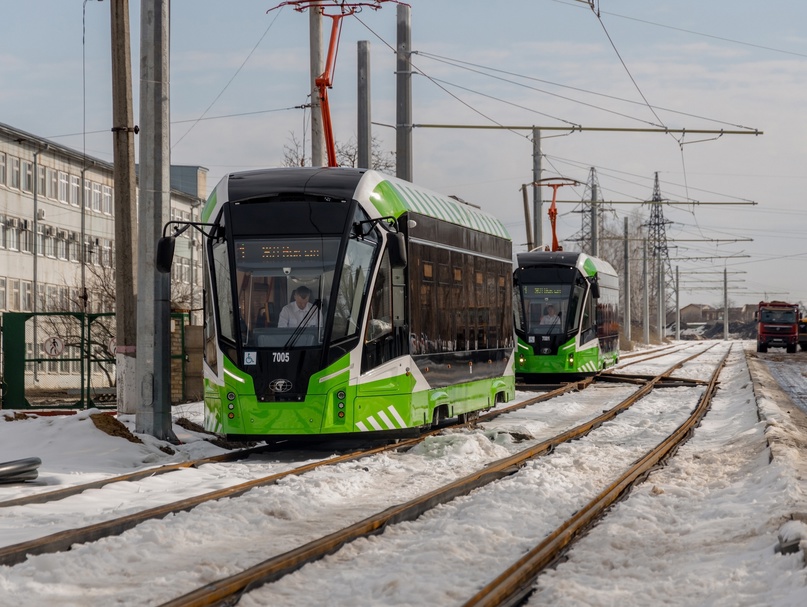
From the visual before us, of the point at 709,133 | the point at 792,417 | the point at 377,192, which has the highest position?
the point at 709,133

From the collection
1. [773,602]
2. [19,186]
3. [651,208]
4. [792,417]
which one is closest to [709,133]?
[792,417]

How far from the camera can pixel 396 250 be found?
13.6 metres

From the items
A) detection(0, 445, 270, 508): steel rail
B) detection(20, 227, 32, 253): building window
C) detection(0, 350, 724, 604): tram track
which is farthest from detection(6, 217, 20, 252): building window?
detection(0, 350, 724, 604): tram track

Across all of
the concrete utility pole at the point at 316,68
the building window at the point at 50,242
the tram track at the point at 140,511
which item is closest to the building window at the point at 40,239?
the building window at the point at 50,242

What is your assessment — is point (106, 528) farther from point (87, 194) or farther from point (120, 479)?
point (87, 194)

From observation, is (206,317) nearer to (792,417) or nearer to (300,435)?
(300,435)

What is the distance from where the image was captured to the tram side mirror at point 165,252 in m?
13.8

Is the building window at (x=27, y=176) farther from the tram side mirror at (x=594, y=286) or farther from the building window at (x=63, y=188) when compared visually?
the tram side mirror at (x=594, y=286)

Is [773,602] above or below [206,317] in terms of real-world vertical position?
below

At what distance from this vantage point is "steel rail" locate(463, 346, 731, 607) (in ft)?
21.4

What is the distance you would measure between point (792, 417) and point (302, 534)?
1335cm

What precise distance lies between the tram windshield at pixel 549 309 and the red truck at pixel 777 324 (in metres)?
42.3

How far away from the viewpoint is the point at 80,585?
693 centimetres

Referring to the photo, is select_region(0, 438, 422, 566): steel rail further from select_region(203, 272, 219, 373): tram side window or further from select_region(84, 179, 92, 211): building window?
select_region(84, 179, 92, 211): building window
